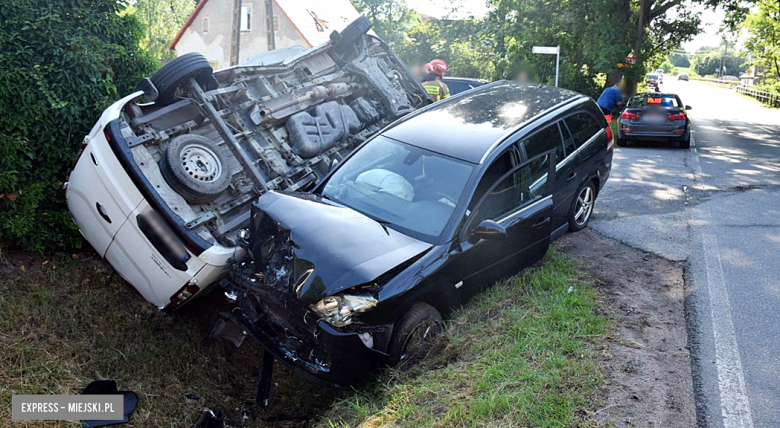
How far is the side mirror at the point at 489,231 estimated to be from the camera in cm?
470

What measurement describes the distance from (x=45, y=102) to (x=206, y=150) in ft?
6.10

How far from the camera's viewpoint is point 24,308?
5391 mm

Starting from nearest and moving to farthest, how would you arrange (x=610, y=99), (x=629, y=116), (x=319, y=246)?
(x=319, y=246)
(x=629, y=116)
(x=610, y=99)

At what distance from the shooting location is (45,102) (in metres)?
6.28

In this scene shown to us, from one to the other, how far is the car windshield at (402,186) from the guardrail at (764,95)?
38.6 metres

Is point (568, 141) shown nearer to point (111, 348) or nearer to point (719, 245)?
point (719, 245)

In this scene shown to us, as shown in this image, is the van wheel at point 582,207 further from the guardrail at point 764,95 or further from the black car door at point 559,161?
the guardrail at point 764,95

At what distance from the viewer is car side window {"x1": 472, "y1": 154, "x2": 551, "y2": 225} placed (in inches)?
204

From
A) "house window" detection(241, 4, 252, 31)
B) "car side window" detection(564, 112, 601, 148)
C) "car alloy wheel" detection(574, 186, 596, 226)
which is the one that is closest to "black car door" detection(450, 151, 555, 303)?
"car side window" detection(564, 112, 601, 148)

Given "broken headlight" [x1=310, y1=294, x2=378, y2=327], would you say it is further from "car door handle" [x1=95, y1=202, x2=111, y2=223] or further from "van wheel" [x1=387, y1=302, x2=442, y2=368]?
"car door handle" [x1=95, y1=202, x2=111, y2=223]

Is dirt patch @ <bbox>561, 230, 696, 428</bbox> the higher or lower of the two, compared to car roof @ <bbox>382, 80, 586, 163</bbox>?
lower

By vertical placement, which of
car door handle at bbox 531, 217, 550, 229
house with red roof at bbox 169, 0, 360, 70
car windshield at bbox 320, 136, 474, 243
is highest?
house with red roof at bbox 169, 0, 360, 70

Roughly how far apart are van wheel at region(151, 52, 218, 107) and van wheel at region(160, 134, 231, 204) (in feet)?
2.29

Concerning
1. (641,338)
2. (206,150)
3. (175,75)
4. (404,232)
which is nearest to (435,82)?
(175,75)
